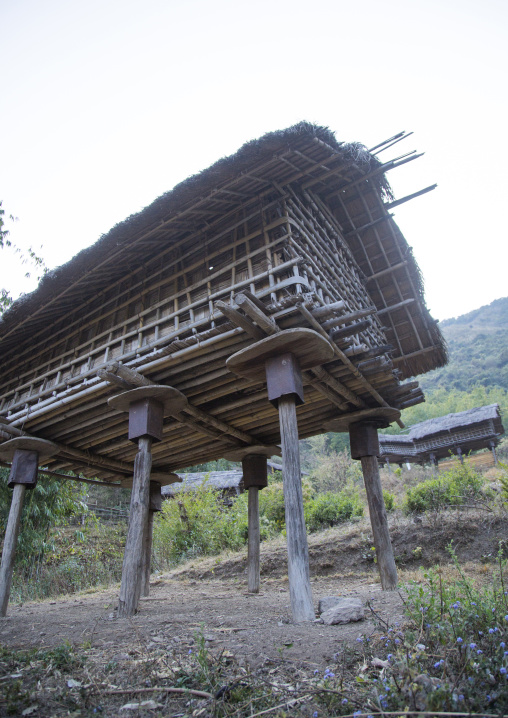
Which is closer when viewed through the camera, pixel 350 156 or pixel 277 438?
pixel 350 156

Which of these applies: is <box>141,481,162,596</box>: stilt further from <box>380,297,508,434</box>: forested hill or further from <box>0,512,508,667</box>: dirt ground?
<box>380,297,508,434</box>: forested hill

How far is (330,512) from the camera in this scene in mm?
11602

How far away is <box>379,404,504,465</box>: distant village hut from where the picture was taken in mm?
19953

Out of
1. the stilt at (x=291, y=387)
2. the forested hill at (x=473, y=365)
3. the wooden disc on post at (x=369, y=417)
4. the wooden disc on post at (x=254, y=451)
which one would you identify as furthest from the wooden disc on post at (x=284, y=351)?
the forested hill at (x=473, y=365)

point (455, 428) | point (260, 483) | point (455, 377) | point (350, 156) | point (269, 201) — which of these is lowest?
point (260, 483)

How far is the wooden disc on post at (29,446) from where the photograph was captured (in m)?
7.07

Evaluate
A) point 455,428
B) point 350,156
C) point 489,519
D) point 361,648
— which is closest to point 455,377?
point 455,428

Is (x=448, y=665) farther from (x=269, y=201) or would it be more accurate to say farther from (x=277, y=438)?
(x=277, y=438)

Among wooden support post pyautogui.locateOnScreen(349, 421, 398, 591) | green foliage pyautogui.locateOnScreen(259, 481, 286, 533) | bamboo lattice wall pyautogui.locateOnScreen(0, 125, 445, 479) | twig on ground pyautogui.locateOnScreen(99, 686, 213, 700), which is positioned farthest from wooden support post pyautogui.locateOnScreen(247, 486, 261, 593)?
green foliage pyautogui.locateOnScreen(259, 481, 286, 533)

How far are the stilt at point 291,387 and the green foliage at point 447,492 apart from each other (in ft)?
19.8

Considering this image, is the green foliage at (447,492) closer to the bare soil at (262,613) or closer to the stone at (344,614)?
the bare soil at (262,613)

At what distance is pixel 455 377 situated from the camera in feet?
146

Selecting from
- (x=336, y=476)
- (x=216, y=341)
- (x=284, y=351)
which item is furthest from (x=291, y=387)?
(x=336, y=476)

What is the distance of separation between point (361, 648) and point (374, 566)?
21.3 feet
